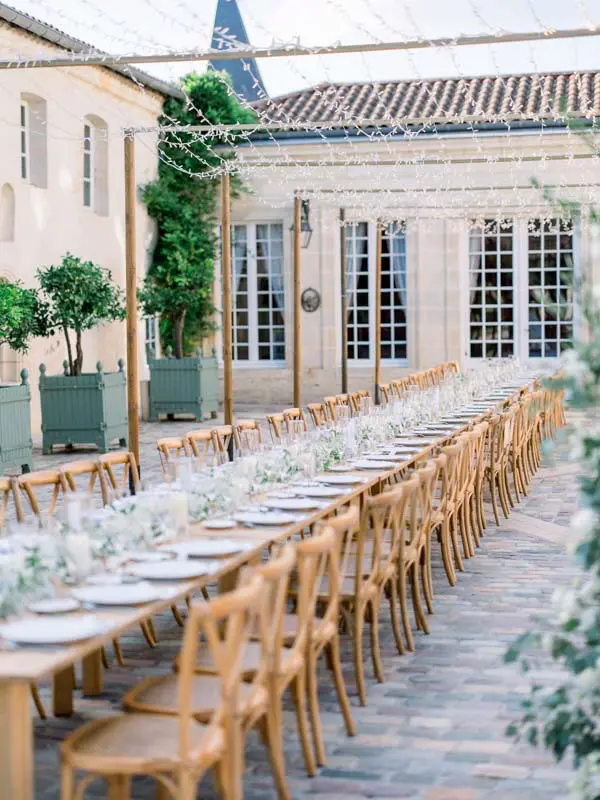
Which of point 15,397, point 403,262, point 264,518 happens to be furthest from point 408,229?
point 264,518

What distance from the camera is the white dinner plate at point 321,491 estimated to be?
19.9 ft

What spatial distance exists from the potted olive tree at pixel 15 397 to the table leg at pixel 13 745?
8452 millimetres

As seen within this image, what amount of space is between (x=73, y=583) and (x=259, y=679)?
2.63 ft

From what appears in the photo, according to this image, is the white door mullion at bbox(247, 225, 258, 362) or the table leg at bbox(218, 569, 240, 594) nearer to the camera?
the table leg at bbox(218, 569, 240, 594)

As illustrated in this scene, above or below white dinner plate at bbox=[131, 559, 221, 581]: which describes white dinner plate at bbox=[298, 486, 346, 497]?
above

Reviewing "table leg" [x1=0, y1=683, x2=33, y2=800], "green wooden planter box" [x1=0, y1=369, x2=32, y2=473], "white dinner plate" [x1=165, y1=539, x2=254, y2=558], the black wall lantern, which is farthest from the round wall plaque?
"table leg" [x1=0, y1=683, x2=33, y2=800]

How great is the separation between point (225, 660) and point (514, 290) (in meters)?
17.4

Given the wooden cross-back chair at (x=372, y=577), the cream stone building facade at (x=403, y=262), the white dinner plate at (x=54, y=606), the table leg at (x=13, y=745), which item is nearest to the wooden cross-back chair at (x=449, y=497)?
the wooden cross-back chair at (x=372, y=577)

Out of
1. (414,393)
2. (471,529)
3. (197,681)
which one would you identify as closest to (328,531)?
(197,681)

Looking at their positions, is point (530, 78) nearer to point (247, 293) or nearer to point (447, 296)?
point (447, 296)

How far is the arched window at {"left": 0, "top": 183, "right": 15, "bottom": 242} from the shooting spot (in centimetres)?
1415

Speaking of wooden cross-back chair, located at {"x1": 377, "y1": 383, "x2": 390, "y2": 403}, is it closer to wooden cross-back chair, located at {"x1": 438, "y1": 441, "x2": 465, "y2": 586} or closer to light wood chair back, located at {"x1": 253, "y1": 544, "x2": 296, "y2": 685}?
wooden cross-back chair, located at {"x1": 438, "y1": 441, "x2": 465, "y2": 586}

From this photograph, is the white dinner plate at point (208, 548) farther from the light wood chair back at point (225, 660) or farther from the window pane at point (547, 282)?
the window pane at point (547, 282)

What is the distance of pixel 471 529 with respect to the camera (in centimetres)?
882
